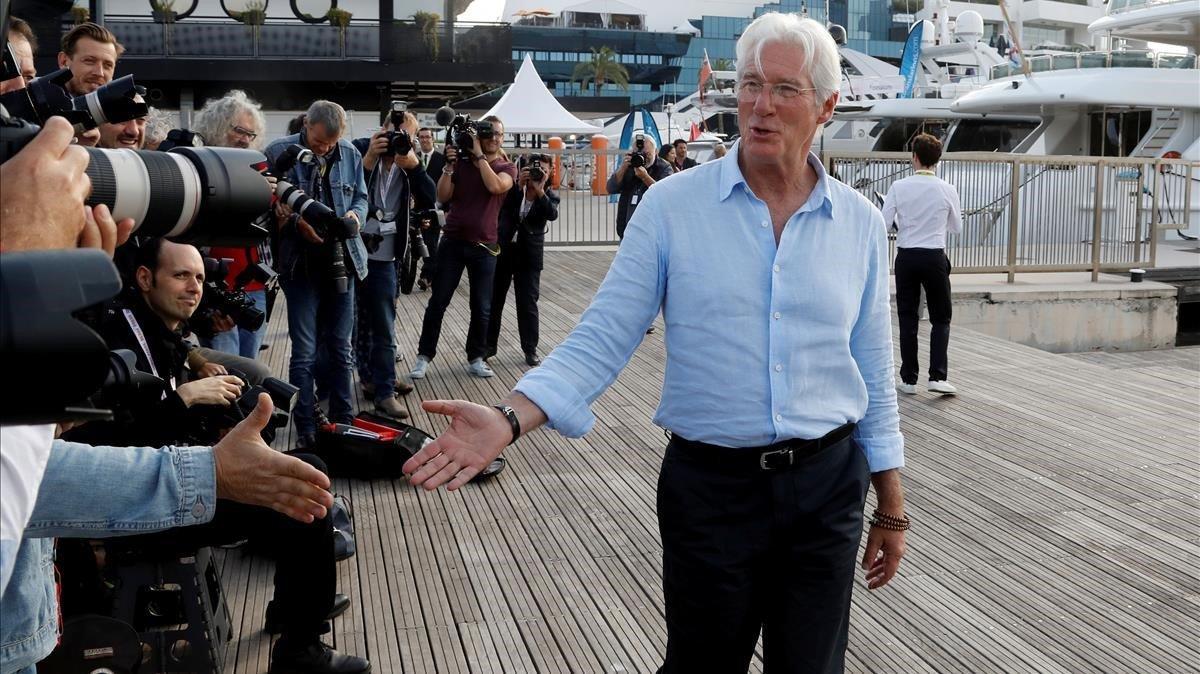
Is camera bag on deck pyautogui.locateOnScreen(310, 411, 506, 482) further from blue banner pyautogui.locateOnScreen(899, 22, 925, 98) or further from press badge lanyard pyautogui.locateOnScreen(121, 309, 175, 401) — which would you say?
blue banner pyautogui.locateOnScreen(899, 22, 925, 98)

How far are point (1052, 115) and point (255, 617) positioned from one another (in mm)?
24855

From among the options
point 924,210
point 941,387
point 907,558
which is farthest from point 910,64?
point 907,558

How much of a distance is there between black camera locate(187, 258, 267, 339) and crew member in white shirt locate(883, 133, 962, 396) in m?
5.12

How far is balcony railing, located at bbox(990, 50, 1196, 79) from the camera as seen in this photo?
2417 centimetres

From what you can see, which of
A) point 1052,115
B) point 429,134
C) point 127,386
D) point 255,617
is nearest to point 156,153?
point 127,386

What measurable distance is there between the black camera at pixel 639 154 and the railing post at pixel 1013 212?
13.3ft

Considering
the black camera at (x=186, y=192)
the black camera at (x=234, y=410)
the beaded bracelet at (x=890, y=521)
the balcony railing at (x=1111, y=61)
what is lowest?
the beaded bracelet at (x=890, y=521)

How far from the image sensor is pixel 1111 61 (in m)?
24.5

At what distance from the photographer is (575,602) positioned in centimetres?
441

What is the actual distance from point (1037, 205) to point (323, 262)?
9.58 meters

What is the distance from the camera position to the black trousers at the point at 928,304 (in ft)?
27.7

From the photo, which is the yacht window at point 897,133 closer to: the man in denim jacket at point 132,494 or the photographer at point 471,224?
the photographer at point 471,224

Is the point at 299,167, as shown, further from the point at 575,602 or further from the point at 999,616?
the point at 999,616

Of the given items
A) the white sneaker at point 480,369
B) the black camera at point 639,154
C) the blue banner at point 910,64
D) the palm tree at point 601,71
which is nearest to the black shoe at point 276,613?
the white sneaker at point 480,369
